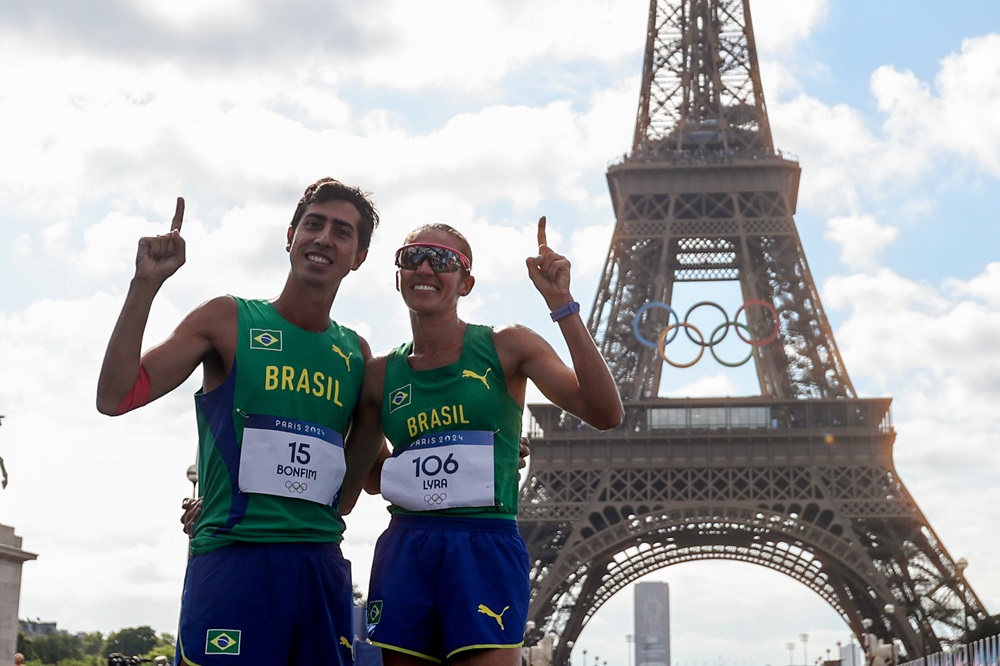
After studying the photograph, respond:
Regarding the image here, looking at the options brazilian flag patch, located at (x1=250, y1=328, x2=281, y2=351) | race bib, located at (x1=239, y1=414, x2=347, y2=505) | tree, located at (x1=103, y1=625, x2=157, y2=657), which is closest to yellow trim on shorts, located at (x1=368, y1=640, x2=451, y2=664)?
race bib, located at (x1=239, y1=414, x2=347, y2=505)

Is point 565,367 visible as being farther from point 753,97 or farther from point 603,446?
point 753,97

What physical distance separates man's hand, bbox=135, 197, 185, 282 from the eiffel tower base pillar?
56.6 feet

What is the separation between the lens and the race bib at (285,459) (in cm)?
549

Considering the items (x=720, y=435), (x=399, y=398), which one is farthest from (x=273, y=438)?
(x=720, y=435)

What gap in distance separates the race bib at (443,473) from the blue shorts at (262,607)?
426 mm

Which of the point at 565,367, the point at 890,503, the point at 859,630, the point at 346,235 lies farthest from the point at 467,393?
the point at 859,630

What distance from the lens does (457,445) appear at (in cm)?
552

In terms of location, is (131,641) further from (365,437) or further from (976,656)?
(365,437)

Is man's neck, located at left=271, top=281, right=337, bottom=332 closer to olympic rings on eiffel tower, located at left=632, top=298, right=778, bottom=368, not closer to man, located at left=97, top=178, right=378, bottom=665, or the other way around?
man, located at left=97, top=178, right=378, bottom=665

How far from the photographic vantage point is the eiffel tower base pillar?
2127cm

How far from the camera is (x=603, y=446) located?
48969 mm

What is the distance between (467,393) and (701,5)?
172ft

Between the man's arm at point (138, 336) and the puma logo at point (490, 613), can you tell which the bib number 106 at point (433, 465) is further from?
the man's arm at point (138, 336)

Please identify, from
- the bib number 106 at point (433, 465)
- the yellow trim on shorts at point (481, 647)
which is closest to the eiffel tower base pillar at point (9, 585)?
the bib number 106 at point (433, 465)
